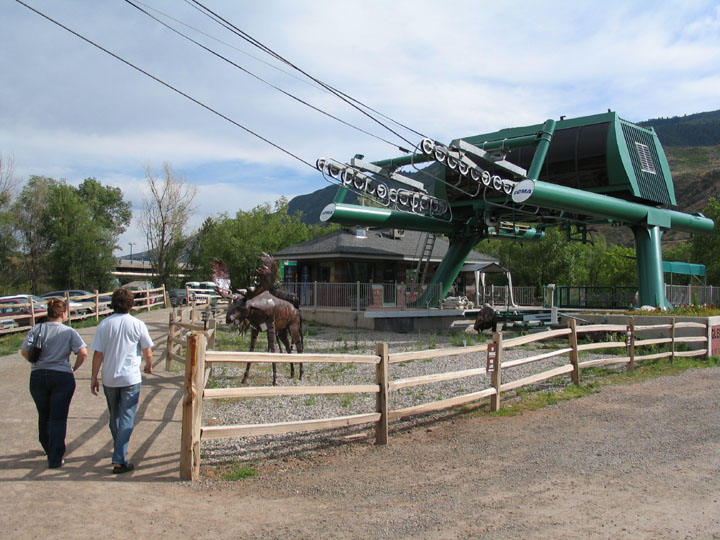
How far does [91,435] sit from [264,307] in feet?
16.0

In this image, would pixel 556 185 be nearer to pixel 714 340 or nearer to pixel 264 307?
pixel 714 340

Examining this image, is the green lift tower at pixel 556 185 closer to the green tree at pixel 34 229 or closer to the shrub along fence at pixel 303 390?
the shrub along fence at pixel 303 390

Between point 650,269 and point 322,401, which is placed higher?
point 650,269

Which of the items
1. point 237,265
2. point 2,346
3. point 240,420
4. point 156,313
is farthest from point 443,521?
point 237,265

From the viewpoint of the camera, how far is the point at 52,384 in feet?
19.9

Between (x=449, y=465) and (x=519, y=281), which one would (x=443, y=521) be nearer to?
(x=449, y=465)

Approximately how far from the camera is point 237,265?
59719 millimetres

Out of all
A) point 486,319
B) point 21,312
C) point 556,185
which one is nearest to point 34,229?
point 21,312

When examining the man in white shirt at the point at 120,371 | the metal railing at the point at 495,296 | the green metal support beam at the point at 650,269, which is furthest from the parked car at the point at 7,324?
the green metal support beam at the point at 650,269

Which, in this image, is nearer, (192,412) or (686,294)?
(192,412)

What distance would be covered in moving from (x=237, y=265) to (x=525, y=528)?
186 ft

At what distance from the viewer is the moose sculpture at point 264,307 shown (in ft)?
37.9

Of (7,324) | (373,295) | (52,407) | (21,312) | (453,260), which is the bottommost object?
(52,407)

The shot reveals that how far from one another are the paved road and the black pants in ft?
0.66
